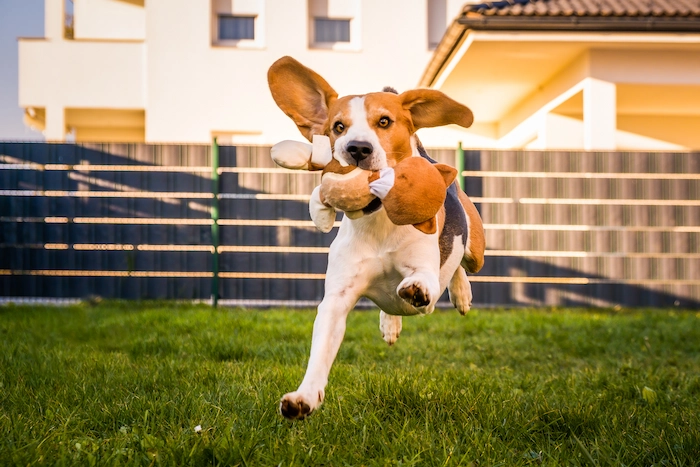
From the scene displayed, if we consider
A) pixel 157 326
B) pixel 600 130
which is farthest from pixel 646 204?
pixel 157 326

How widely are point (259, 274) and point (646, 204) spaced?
4.71m

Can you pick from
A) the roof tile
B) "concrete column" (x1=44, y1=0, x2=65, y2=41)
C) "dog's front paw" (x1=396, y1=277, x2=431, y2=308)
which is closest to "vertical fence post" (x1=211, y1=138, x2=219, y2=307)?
the roof tile

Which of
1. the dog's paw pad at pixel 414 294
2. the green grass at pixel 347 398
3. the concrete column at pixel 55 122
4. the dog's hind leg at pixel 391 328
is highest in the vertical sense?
the concrete column at pixel 55 122

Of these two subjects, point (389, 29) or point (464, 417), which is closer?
point (464, 417)

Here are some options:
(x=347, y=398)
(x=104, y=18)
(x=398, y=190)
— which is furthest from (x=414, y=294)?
(x=104, y=18)

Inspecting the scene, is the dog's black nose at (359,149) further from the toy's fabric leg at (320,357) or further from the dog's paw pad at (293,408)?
the dog's paw pad at (293,408)

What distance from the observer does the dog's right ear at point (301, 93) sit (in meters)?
2.29

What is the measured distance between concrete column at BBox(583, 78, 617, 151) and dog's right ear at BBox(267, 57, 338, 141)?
22.6ft

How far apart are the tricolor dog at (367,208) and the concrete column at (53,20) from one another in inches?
468

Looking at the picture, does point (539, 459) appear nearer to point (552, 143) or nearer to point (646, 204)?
point (646, 204)

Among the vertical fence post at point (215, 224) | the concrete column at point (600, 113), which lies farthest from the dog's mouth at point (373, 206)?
the concrete column at point (600, 113)

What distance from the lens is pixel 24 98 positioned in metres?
12.4

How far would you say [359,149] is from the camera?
82.0 inches

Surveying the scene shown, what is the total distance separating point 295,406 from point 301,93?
3.51 ft
